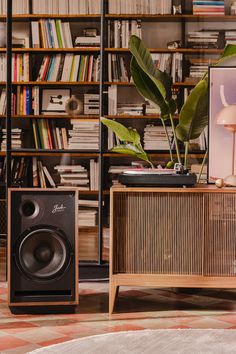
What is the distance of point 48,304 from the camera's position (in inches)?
152

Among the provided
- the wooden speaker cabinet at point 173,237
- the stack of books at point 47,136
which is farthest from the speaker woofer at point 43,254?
the stack of books at point 47,136

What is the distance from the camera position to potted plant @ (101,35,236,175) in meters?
4.32

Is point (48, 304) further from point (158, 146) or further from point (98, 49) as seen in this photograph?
point (98, 49)

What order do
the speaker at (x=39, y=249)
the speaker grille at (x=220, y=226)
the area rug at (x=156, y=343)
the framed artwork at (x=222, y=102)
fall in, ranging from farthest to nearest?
the framed artwork at (x=222, y=102) < the speaker grille at (x=220, y=226) < the speaker at (x=39, y=249) < the area rug at (x=156, y=343)

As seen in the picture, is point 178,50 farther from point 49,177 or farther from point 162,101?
point 49,177

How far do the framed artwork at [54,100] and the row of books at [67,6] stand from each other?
49 cm

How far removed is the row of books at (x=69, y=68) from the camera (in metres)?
4.66

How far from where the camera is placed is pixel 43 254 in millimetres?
3887

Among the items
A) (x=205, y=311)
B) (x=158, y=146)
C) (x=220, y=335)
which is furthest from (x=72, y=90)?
(x=220, y=335)

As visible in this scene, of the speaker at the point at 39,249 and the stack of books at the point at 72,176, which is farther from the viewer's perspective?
the stack of books at the point at 72,176

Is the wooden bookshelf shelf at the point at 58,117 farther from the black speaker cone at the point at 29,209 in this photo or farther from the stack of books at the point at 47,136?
the black speaker cone at the point at 29,209

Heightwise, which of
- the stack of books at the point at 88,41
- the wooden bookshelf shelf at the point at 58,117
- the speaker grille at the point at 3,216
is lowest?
the speaker grille at the point at 3,216

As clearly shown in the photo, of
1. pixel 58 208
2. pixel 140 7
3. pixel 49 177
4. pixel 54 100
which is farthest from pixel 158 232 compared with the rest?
pixel 140 7

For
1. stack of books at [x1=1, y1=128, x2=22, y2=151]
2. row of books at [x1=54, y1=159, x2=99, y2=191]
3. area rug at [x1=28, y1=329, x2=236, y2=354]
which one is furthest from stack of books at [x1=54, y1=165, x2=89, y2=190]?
area rug at [x1=28, y1=329, x2=236, y2=354]
